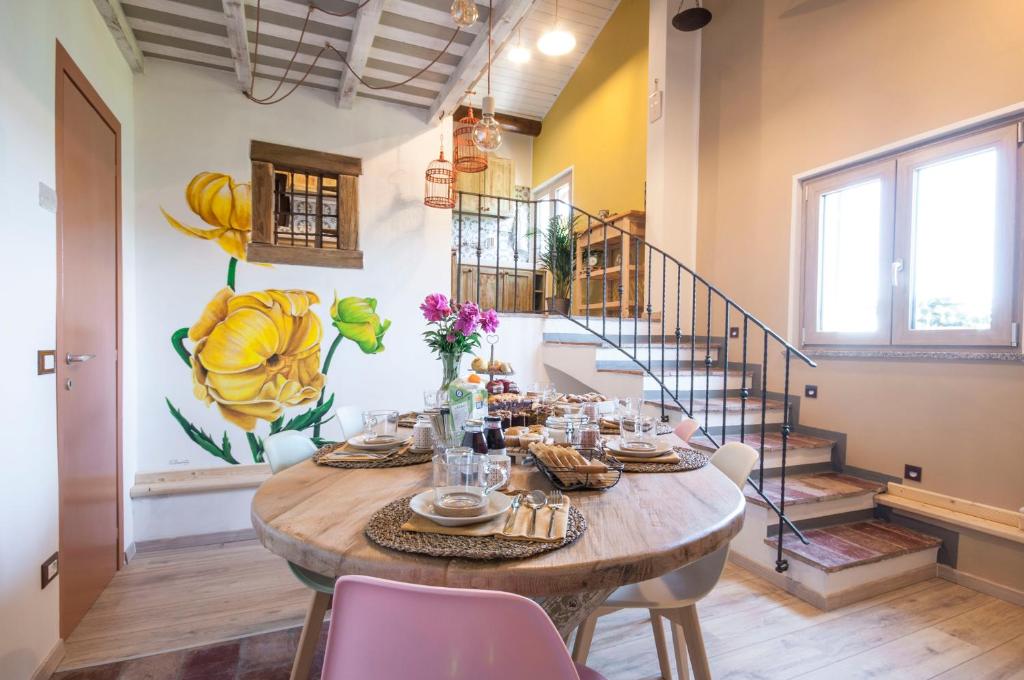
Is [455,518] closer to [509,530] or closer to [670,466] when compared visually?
[509,530]

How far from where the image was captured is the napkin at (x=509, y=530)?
0.92 metres

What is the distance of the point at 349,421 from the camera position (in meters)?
2.43

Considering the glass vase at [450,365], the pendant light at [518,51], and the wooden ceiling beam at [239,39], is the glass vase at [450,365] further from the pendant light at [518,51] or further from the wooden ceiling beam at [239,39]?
the pendant light at [518,51]

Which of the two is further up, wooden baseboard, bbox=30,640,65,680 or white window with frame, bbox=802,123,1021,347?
white window with frame, bbox=802,123,1021,347

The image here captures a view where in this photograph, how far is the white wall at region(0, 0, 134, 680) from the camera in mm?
1578

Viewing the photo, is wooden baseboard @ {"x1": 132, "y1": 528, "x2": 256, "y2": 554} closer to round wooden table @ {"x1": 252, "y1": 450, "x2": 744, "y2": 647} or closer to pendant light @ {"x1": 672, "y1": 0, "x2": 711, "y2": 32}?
round wooden table @ {"x1": 252, "y1": 450, "x2": 744, "y2": 647}

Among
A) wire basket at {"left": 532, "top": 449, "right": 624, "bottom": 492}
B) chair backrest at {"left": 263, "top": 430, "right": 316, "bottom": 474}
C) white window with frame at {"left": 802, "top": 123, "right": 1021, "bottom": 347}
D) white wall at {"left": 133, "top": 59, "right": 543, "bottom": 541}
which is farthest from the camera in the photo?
white wall at {"left": 133, "top": 59, "right": 543, "bottom": 541}

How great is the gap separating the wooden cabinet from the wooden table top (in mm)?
3143

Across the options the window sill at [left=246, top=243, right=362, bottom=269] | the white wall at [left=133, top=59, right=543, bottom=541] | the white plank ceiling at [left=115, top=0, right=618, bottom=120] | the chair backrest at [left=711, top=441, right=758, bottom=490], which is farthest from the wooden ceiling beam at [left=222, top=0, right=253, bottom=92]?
the chair backrest at [left=711, top=441, right=758, bottom=490]

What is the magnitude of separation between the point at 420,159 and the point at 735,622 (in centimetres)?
329

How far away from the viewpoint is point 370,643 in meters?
0.68

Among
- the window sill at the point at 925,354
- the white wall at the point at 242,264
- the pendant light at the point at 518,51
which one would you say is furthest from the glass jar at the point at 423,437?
the pendant light at the point at 518,51

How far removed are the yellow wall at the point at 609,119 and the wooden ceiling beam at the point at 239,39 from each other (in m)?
3.88

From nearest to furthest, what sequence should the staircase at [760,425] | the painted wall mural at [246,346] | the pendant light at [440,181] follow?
the staircase at [760,425]
the painted wall mural at [246,346]
the pendant light at [440,181]
